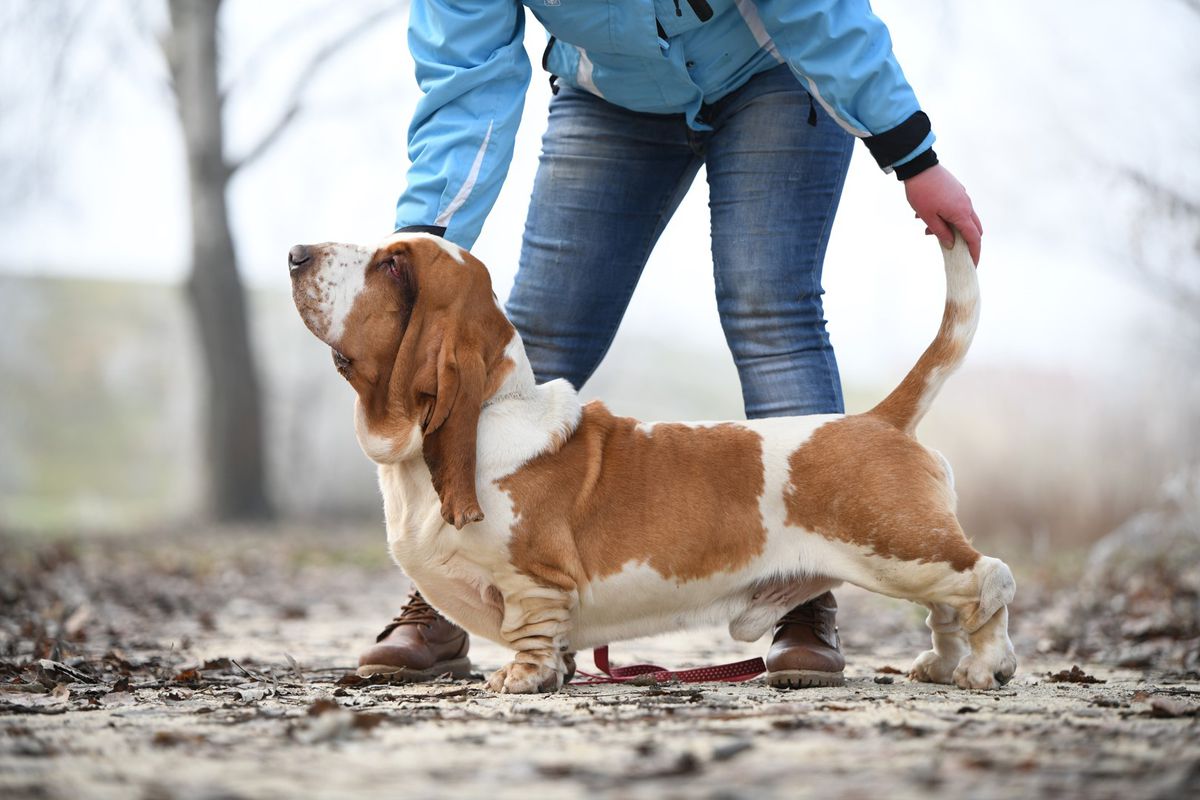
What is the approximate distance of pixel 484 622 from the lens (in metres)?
3.15

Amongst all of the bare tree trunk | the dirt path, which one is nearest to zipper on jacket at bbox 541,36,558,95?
the dirt path

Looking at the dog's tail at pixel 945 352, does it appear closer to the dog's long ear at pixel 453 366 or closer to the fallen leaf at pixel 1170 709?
the fallen leaf at pixel 1170 709

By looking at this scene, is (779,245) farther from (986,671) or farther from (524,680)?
(524,680)

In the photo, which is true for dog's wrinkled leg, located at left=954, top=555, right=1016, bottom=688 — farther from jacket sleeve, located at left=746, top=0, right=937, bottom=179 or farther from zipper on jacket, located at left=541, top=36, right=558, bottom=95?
zipper on jacket, located at left=541, top=36, right=558, bottom=95

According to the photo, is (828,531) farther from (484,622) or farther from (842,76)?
(842,76)

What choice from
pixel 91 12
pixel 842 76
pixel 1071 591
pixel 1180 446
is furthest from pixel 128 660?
pixel 91 12

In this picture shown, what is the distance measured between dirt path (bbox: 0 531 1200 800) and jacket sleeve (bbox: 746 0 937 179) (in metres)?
1.32

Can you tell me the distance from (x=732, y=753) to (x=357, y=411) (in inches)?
56.2

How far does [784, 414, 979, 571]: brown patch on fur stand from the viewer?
301cm

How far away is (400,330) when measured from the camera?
3035 mm

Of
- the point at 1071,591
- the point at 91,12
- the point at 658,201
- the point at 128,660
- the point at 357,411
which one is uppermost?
the point at 91,12

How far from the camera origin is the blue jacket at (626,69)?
3.06m

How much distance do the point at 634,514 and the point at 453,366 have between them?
0.57 metres

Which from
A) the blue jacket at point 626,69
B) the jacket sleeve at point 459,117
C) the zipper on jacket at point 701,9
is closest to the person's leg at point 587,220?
the blue jacket at point 626,69
